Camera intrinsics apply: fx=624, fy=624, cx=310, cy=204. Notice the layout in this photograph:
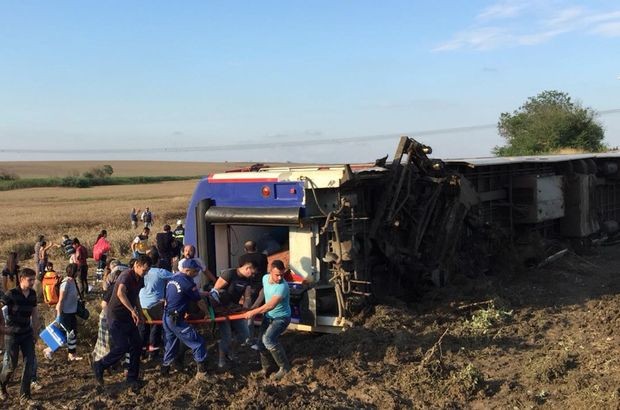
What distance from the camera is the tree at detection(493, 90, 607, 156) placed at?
36188 mm

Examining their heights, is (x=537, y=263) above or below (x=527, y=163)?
below

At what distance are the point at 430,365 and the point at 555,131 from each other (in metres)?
33.7

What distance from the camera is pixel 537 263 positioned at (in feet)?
35.9

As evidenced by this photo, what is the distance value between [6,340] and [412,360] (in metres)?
4.09

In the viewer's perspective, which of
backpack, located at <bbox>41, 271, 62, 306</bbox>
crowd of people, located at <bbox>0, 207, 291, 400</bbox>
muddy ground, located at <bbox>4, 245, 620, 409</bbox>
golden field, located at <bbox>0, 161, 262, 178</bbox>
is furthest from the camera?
golden field, located at <bbox>0, 161, 262, 178</bbox>

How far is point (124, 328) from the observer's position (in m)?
6.47

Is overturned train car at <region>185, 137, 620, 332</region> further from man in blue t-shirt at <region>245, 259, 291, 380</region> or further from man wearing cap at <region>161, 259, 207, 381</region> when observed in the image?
man wearing cap at <region>161, 259, 207, 381</region>

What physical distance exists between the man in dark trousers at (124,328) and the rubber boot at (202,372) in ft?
2.05

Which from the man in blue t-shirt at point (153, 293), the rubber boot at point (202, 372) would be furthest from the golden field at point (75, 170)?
the rubber boot at point (202, 372)

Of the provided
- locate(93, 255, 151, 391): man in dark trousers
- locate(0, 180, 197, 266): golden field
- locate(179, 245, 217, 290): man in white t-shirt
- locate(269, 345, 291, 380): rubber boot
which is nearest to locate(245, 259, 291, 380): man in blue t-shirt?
locate(269, 345, 291, 380): rubber boot

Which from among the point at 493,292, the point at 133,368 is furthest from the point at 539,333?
the point at 133,368

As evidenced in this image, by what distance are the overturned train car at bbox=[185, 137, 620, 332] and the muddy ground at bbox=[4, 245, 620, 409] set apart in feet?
1.42

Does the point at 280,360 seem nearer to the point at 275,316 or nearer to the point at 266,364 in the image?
the point at 266,364

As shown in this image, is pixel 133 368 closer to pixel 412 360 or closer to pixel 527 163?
pixel 412 360
